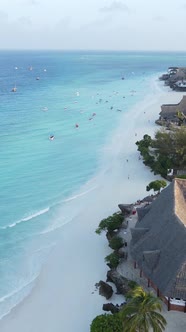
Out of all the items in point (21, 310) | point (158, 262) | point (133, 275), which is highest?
point (158, 262)

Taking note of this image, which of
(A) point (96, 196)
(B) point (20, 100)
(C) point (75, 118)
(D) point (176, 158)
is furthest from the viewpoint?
(B) point (20, 100)

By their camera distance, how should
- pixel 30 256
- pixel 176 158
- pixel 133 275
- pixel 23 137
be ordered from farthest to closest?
pixel 23 137, pixel 176 158, pixel 30 256, pixel 133 275

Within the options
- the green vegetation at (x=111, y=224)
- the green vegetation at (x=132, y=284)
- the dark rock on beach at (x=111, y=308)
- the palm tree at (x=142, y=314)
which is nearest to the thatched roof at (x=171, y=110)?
the green vegetation at (x=111, y=224)

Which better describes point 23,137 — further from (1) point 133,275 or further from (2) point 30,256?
(1) point 133,275

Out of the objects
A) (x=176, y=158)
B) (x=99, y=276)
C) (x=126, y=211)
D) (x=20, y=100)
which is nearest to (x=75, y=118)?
(x=20, y=100)

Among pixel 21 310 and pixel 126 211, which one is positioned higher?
pixel 126 211

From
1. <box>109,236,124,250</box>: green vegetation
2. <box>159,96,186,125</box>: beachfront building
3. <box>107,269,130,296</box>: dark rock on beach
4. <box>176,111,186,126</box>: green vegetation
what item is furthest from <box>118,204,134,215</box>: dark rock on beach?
<box>159,96,186,125</box>: beachfront building

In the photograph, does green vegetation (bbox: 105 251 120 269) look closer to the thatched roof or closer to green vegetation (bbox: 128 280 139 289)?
green vegetation (bbox: 128 280 139 289)
